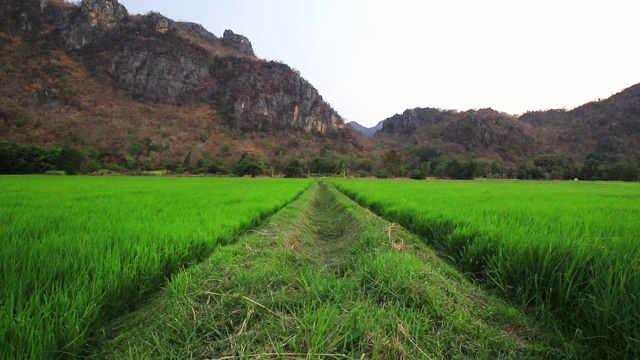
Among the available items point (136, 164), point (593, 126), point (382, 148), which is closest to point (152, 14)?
point (136, 164)

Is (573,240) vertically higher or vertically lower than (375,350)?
higher

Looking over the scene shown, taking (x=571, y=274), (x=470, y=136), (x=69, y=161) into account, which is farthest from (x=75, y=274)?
(x=470, y=136)

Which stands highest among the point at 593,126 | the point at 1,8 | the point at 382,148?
the point at 1,8

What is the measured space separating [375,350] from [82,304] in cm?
180

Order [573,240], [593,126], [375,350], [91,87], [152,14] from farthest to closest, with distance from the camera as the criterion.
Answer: [152,14]
[593,126]
[91,87]
[573,240]
[375,350]

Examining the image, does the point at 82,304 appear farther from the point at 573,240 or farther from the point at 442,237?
the point at 442,237

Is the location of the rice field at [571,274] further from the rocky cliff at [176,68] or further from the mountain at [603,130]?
the mountain at [603,130]

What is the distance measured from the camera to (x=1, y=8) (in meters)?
85.6

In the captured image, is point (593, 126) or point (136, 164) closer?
point (136, 164)

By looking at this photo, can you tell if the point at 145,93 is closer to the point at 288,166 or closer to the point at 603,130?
the point at 288,166

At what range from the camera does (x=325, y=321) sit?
1616 mm

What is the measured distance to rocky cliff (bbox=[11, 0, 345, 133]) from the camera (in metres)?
92.3

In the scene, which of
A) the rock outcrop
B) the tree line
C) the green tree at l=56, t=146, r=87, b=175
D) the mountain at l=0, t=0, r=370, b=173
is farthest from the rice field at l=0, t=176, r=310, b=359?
the rock outcrop

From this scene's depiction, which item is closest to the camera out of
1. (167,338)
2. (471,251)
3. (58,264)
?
(167,338)
